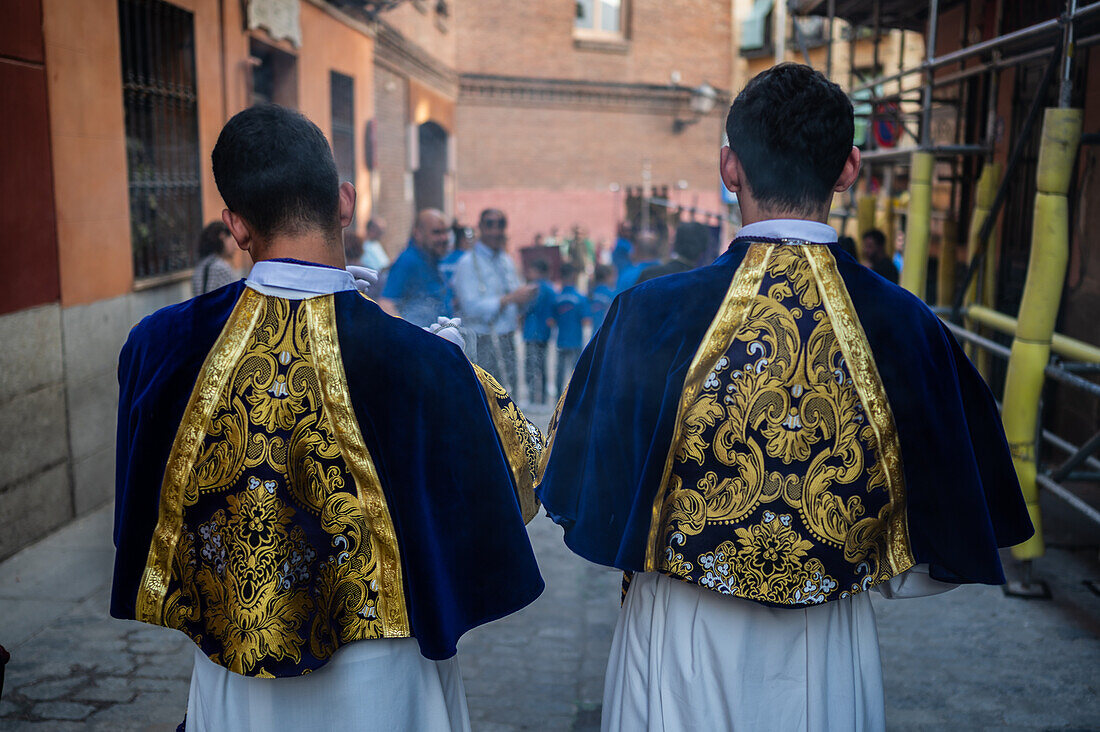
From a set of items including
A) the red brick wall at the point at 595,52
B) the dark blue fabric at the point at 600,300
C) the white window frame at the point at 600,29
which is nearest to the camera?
the dark blue fabric at the point at 600,300

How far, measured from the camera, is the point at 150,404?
1713 millimetres

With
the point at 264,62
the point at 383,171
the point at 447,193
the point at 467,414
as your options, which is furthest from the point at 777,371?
the point at 447,193

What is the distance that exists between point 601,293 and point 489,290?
1678mm

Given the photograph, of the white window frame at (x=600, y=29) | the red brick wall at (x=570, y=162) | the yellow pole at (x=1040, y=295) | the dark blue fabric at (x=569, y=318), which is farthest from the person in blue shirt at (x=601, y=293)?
the white window frame at (x=600, y=29)

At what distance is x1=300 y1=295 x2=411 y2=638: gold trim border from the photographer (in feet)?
5.46

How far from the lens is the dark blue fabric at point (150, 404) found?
5.64 feet

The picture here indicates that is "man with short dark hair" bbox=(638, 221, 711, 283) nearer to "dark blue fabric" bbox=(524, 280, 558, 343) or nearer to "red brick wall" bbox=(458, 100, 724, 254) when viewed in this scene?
"dark blue fabric" bbox=(524, 280, 558, 343)

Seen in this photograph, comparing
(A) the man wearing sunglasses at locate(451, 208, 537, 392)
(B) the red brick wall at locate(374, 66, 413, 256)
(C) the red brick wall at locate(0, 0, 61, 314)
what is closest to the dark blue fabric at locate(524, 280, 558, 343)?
(A) the man wearing sunglasses at locate(451, 208, 537, 392)

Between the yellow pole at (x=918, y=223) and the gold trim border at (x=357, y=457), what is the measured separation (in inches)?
190

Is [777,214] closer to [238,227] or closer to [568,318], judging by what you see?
[238,227]

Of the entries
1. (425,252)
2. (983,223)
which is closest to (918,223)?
(983,223)

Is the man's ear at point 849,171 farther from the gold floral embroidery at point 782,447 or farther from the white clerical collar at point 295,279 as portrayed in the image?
the white clerical collar at point 295,279

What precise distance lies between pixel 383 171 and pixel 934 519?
39.9ft

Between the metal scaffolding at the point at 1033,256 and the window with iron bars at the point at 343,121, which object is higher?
the window with iron bars at the point at 343,121
